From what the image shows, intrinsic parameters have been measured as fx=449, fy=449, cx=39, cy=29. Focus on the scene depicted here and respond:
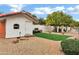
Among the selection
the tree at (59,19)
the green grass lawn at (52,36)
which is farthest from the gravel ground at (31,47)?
the tree at (59,19)

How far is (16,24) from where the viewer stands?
5.32 meters

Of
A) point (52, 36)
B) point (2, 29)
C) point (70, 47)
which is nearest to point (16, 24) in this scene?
point (2, 29)

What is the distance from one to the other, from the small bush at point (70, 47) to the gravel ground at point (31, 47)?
0.06 m

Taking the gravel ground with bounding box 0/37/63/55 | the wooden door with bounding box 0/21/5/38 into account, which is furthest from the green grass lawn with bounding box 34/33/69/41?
the wooden door with bounding box 0/21/5/38

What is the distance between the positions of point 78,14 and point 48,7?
0.36m

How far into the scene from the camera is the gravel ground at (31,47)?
5.23 metres

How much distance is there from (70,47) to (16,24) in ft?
2.27

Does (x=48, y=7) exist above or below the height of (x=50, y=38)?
above

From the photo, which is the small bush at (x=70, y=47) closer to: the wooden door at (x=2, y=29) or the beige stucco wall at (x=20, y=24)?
the beige stucco wall at (x=20, y=24)

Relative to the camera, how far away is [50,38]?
Answer: 17.5ft

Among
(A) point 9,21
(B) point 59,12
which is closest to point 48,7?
(B) point 59,12

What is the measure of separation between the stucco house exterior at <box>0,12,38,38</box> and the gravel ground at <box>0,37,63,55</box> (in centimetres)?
8

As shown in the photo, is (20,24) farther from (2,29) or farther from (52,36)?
(52,36)
